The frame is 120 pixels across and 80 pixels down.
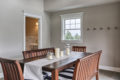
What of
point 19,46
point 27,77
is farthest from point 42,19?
point 27,77

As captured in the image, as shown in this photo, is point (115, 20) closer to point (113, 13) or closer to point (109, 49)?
point (113, 13)

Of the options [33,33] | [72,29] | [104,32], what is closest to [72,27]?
[72,29]

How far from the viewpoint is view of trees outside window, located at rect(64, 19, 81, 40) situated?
4.98 meters

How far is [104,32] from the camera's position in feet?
14.1

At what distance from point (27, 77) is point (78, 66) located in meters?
0.84

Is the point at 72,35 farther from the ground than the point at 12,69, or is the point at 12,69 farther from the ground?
the point at 72,35

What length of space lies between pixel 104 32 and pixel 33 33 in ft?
10.6

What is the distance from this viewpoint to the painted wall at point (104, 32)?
13.5 ft

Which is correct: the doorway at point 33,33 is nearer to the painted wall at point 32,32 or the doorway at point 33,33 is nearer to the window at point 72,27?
the painted wall at point 32,32

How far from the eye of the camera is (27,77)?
1.92 meters

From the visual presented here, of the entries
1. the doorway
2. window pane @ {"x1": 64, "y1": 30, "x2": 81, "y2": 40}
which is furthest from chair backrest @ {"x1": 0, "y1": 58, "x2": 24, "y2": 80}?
window pane @ {"x1": 64, "y1": 30, "x2": 81, "y2": 40}

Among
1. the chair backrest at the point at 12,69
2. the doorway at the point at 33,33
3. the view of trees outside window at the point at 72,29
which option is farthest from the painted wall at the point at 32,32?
the chair backrest at the point at 12,69

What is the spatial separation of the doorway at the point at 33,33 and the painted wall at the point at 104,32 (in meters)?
1.77

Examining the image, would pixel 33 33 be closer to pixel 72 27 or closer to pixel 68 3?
pixel 72 27
